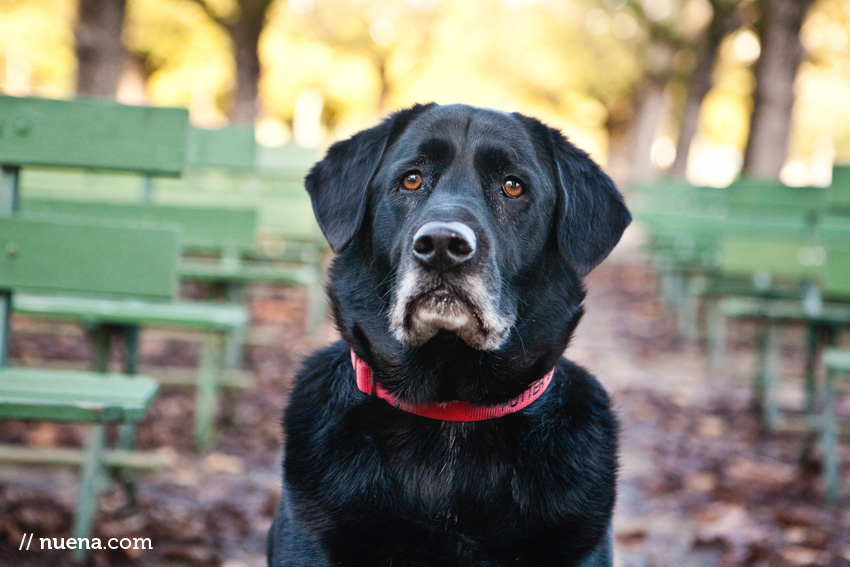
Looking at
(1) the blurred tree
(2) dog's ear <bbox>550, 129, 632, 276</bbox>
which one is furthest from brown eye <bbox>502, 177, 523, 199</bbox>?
(1) the blurred tree

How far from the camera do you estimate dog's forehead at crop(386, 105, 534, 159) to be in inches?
101

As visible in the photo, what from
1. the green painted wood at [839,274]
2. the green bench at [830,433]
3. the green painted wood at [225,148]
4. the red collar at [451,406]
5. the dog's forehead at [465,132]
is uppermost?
the green painted wood at [225,148]

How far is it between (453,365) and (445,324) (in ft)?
0.63

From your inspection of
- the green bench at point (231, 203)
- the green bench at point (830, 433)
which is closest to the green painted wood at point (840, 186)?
the green bench at point (830, 433)

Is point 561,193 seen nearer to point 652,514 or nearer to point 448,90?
point 652,514

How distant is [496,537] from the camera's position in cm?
215

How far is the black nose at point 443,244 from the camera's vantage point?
214cm

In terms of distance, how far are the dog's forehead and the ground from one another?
107cm

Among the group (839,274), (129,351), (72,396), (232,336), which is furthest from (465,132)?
(232,336)

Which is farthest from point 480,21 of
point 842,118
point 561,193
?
point 561,193

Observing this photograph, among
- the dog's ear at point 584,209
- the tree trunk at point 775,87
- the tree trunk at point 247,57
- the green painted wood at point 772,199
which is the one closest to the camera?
the dog's ear at point 584,209

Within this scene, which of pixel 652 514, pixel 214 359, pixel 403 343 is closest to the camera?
pixel 403 343

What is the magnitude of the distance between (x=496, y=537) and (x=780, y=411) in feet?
16.6

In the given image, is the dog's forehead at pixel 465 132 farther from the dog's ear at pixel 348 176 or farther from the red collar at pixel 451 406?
the red collar at pixel 451 406
